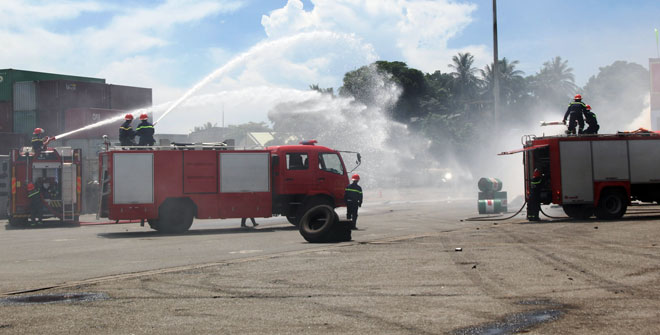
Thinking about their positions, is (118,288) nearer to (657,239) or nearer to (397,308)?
(397,308)

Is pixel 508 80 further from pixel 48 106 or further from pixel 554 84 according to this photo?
pixel 48 106

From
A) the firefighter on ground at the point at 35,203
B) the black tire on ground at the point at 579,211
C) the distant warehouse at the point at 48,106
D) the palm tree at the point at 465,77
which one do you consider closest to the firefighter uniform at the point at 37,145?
the firefighter on ground at the point at 35,203

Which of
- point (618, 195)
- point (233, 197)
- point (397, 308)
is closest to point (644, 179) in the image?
point (618, 195)

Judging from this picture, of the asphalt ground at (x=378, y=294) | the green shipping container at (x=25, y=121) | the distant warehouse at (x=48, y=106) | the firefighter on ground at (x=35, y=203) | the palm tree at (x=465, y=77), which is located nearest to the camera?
the asphalt ground at (x=378, y=294)

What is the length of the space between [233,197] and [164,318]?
13.1 m

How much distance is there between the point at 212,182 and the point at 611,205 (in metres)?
12.4

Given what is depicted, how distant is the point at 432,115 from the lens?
255ft

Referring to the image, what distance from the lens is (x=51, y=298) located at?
27.5 ft

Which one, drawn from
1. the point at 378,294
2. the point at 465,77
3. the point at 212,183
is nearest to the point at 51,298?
the point at 378,294

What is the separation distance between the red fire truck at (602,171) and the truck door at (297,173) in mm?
7053

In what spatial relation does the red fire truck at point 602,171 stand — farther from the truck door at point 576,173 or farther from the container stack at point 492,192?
the container stack at point 492,192

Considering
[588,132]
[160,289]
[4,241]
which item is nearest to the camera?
[160,289]

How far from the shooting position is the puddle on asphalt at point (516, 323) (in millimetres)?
6273

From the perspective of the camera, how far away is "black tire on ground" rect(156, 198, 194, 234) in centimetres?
1955
